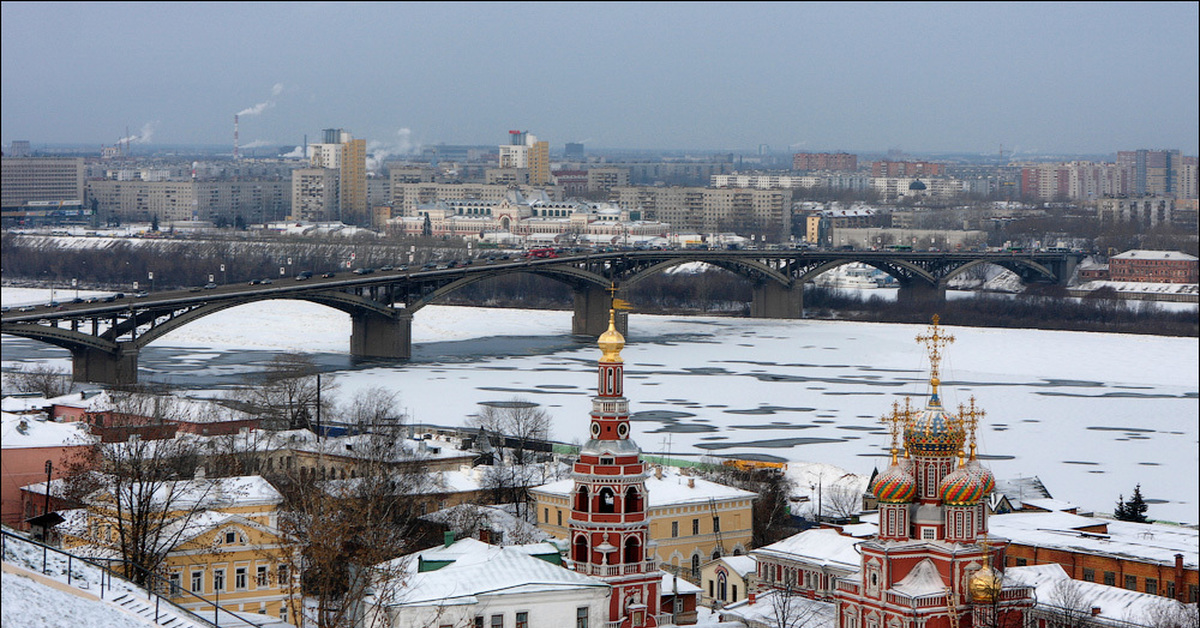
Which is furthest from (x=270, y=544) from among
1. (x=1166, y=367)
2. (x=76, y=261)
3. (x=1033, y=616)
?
(x=76, y=261)

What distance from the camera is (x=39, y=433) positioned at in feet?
90.7

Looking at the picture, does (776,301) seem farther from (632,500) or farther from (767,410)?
(632,500)

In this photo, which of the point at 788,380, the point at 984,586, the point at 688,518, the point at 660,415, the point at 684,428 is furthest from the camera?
the point at 788,380

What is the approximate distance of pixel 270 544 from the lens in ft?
77.0

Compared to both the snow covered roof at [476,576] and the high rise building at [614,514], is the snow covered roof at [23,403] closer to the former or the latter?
the snow covered roof at [476,576]

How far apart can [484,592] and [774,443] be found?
1873 centimetres

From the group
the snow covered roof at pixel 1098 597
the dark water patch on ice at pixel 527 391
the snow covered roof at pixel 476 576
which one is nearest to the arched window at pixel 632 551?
the snow covered roof at pixel 476 576

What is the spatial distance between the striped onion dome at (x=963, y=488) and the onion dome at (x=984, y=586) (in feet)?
2.13

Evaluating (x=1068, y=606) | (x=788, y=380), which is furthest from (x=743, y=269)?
(x=1068, y=606)

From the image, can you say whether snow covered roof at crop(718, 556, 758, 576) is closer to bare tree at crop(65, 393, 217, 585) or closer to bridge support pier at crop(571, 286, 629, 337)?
bare tree at crop(65, 393, 217, 585)

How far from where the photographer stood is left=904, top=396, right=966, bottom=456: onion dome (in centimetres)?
2009

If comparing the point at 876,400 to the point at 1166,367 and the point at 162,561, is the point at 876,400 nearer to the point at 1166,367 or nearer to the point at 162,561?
the point at 1166,367

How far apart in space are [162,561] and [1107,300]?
66426mm

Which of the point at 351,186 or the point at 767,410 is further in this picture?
the point at 351,186
